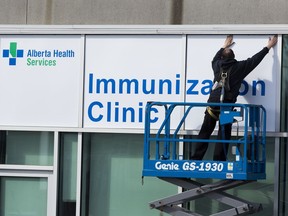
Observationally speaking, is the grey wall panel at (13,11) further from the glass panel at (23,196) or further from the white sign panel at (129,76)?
the glass panel at (23,196)

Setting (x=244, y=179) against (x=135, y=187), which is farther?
(x=135, y=187)

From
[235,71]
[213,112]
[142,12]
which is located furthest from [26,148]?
[235,71]

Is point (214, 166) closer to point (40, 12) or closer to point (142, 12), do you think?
point (142, 12)

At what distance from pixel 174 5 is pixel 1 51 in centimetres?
216

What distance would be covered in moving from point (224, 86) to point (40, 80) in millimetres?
2334

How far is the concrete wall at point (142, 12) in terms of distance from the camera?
10.3 metres

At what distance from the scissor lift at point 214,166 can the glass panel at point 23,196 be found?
179cm

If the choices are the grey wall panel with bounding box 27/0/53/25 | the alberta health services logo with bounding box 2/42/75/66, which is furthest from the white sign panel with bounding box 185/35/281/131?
the grey wall panel with bounding box 27/0/53/25

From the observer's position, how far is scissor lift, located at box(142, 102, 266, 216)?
9.20 m

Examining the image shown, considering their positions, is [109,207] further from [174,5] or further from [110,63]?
[174,5]

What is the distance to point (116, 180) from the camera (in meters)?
10.6

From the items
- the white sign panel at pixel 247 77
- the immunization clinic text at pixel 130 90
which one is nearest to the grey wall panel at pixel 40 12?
the immunization clinic text at pixel 130 90

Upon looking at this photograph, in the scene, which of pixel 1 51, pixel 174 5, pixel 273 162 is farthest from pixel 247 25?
pixel 1 51

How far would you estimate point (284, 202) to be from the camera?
398 inches
